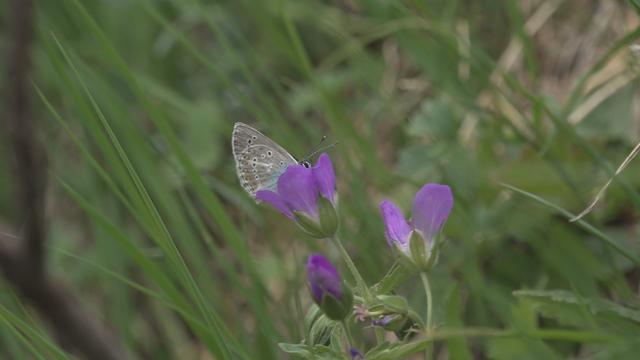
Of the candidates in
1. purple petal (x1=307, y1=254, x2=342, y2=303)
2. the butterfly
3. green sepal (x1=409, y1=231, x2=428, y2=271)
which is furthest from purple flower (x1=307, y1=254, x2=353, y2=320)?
the butterfly

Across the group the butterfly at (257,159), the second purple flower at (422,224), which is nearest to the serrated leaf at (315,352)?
the second purple flower at (422,224)

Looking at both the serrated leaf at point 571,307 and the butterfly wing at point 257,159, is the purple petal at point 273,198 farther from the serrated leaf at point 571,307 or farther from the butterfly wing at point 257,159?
the serrated leaf at point 571,307

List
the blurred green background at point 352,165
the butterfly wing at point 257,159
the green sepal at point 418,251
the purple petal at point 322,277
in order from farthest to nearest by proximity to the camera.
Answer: the blurred green background at point 352,165
the butterfly wing at point 257,159
the green sepal at point 418,251
the purple petal at point 322,277

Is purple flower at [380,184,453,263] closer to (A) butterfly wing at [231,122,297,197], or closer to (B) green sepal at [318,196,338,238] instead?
(B) green sepal at [318,196,338,238]

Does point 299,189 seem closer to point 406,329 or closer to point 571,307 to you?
point 406,329

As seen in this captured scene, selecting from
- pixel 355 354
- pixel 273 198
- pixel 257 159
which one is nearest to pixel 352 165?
pixel 257 159

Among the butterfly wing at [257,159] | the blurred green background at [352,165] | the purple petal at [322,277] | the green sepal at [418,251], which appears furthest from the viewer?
the blurred green background at [352,165]

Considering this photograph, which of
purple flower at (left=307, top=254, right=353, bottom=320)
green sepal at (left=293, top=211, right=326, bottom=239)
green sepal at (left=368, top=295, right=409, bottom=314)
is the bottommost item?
green sepal at (left=368, top=295, right=409, bottom=314)
